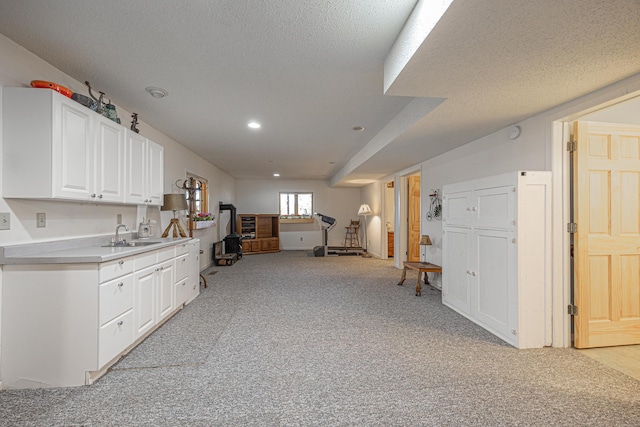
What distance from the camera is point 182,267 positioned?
11.9 ft

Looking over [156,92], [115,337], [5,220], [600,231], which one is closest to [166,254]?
[115,337]

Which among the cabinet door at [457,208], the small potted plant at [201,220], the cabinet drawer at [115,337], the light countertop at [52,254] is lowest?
the cabinet drawer at [115,337]

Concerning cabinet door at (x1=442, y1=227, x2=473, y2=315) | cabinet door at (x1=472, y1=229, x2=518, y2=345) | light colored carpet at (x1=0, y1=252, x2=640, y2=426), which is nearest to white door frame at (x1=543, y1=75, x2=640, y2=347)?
light colored carpet at (x1=0, y1=252, x2=640, y2=426)

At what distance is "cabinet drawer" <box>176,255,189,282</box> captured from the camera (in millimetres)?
3485

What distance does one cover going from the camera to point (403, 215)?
6363 mm

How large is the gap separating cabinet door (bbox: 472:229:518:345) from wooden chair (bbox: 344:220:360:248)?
6521mm

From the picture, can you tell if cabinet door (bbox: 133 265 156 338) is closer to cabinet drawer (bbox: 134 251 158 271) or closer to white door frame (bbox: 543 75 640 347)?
cabinet drawer (bbox: 134 251 158 271)

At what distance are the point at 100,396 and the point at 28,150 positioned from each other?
5.77 feet

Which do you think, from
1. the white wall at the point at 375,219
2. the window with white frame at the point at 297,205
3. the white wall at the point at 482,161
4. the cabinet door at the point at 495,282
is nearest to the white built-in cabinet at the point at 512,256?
the cabinet door at the point at 495,282

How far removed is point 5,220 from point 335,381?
256 centimetres

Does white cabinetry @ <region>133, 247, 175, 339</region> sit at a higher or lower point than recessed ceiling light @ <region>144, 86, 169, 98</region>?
lower

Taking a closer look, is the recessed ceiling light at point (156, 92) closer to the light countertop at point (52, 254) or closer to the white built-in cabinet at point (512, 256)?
the light countertop at point (52, 254)

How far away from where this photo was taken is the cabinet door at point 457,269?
3.35m

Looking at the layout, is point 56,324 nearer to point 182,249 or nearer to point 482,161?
point 182,249
